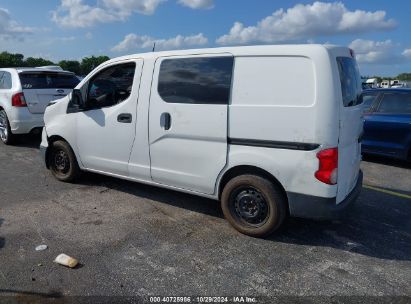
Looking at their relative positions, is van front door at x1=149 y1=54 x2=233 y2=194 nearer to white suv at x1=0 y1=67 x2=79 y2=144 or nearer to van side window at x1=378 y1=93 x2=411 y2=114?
white suv at x1=0 y1=67 x2=79 y2=144

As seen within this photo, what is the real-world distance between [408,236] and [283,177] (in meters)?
1.72

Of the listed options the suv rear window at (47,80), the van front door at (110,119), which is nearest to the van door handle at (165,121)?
the van front door at (110,119)

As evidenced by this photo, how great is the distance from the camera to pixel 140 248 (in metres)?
3.90

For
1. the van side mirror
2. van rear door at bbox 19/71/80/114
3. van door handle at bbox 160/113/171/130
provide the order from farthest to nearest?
van rear door at bbox 19/71/80/114
the van side mirror
van door handle at bbox 160/113/171/130

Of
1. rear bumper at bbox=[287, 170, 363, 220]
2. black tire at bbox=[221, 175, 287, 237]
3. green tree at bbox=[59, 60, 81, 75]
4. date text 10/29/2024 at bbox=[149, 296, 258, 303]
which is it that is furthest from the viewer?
green tree at bbox=[59, 60, 81, 75]

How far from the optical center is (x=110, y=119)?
5.03 m

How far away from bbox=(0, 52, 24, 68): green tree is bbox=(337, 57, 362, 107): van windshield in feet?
148

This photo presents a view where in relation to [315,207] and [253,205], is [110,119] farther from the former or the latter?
[315,207]

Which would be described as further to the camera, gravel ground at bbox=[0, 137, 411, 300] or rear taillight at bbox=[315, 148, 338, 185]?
rear taillight at bbox=[315, 148, 338, 185]

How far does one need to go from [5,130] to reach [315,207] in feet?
23.7

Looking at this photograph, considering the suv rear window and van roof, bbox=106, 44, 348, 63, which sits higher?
van roof, bbox=106, 44, 348, 63

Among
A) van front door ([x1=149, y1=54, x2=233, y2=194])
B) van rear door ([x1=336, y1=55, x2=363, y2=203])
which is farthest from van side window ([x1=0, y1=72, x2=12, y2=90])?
van rear door ([x1=336, y1=55, x2=363, y2=203])

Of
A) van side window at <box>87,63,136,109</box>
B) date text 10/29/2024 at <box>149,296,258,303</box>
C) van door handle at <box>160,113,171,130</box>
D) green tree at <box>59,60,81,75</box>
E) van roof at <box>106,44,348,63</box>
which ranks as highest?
green tree at <box>59,60,81,75</box>

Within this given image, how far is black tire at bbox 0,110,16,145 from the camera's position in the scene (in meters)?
8.34
